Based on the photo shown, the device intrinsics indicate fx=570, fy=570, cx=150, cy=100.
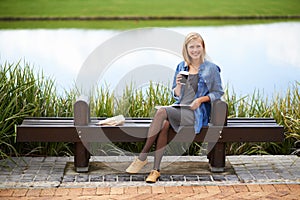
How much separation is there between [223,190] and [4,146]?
2040 millimetres

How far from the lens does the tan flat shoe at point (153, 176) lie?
441 cm

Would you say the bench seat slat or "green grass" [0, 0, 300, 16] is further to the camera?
"green grass" [0, 0, 300, 16]

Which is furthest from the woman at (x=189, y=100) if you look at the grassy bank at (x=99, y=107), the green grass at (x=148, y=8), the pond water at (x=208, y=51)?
the green grass at (x=148, y=8)

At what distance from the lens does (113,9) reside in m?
22.5

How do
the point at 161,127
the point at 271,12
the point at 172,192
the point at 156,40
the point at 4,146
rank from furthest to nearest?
the point at 271,12
the point at 156,40
the point at 4,146
the point at 161,127
the point at 172,192

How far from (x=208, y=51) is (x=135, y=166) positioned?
14.2m

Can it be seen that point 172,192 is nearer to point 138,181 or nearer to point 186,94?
point 138,181

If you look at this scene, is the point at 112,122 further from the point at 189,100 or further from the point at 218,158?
the point at 218,158

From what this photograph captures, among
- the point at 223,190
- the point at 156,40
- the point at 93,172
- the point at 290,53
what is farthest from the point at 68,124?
the point at 290,53

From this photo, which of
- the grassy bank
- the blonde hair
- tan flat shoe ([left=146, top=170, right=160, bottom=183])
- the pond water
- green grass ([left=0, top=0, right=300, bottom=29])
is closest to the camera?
tan flat shoe ([left=146, top=170, right=160, bottom=183])

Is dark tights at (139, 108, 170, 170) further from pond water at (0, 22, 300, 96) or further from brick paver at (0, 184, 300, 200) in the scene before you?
pond water at (0, 22, 300, 96)

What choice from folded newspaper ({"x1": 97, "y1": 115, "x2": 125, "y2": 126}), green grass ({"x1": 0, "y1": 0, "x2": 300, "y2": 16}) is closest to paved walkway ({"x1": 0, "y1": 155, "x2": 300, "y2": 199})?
folded newspaper ({"x1": 97, "y1": 115, "x2": 125, "y2": 126})

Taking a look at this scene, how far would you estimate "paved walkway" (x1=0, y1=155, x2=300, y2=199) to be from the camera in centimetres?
419

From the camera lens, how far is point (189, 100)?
4.72m
